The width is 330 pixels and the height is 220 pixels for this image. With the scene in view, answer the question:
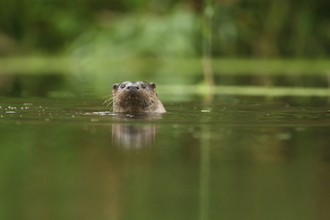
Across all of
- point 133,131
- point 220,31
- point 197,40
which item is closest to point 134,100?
point 133,131

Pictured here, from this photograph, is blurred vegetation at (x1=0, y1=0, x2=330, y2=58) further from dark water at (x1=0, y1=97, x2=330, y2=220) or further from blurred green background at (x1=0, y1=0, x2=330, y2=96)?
dark water at (x1=0, y1=97, x2=330, y2=220)

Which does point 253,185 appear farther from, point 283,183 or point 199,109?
point 199,109

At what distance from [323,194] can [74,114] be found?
3585 millimetres

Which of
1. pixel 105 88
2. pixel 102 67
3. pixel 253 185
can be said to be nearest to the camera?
pixel 253 185

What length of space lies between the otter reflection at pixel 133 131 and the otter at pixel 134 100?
295 mm

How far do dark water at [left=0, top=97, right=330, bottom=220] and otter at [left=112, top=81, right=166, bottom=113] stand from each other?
16.7 inches

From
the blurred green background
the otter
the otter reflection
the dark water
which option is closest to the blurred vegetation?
the blurred green background

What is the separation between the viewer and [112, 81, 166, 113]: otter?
6246mm

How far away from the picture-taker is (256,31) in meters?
16.0

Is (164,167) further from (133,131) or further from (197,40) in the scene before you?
(197,40)

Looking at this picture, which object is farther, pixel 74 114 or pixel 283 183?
pixel 74 114

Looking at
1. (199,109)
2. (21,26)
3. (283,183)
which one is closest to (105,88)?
(199,109)

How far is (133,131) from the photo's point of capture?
471cm

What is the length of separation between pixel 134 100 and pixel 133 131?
165 cm
